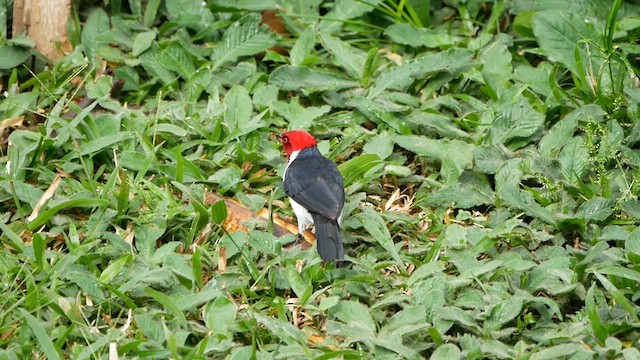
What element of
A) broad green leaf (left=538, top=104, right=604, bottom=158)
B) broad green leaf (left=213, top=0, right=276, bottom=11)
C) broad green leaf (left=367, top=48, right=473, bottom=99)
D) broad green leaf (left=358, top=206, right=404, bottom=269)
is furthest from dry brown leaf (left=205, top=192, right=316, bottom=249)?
broad green leaf (left=213, top=0, right=276, bottom=11)

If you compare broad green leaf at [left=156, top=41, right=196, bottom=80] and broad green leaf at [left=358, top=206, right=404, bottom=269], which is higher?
broad green leaf at [left=156, top=41, right=196, bottom=80]

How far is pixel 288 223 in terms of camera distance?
5355 millimetres

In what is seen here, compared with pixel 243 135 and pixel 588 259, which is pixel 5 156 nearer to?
pixel 243 135

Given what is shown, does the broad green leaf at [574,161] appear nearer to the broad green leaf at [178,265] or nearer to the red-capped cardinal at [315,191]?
the red-capped cardinal at [315,191]

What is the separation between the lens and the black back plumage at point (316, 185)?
4.99 metres

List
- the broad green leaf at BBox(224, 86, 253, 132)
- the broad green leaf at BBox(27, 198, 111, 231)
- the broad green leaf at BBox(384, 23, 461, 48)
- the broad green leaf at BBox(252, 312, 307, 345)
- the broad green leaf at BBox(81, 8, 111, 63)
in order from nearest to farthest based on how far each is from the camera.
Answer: the broad green leaf at BBox(252, 312, 307, 345), the broad green leaf at BBox(27, 198, 111, 231), the broad green leaf at BBox(224, 86, 253, 132), the broad green leaf at BBox(81, 8, 111, 63), the broad green leaf at BBox(384, 23, 461, 48)

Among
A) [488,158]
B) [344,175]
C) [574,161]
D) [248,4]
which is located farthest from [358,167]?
[248,4]

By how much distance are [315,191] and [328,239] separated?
1.04 ft

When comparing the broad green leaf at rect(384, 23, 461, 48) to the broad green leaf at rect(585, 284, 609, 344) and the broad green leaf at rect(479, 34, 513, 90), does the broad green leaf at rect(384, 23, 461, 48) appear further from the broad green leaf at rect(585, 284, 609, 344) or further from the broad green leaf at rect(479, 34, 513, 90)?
the broad green leaf at rect(585, 284, 609, 344)

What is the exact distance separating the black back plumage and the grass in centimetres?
21

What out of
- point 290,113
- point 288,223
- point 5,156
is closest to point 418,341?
point 288,223

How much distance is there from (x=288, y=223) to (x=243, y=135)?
0.71 m

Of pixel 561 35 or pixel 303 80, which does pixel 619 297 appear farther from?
pixel 303 80

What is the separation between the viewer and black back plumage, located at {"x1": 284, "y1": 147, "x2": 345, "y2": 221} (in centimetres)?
499
